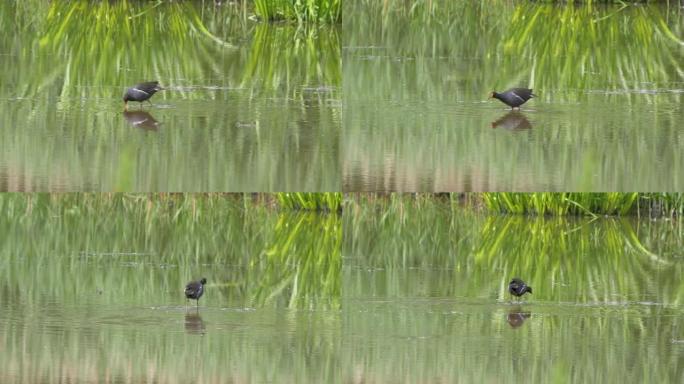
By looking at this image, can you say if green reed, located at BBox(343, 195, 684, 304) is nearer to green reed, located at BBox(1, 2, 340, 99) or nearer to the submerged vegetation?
the submerged vegetation

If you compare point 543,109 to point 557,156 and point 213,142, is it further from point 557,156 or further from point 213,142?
point 213,142

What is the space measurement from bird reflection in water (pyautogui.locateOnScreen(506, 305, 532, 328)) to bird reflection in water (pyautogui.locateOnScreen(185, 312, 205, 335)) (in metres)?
1.53

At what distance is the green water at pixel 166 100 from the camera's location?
8539 millimetres

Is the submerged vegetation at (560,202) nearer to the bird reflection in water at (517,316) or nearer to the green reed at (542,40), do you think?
the green reed at (542,40)

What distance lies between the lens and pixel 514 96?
30.9 ft

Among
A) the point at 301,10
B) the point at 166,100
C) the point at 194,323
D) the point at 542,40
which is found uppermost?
the point at 301,10

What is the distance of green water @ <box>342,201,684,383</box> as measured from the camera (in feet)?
24.6

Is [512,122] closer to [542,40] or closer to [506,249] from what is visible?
[506,249]

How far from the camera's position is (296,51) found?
1078 centimetres

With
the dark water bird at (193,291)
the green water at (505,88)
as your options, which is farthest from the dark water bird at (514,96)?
the dark water bird at (193,291)

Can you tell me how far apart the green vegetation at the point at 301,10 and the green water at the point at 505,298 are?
1.47m

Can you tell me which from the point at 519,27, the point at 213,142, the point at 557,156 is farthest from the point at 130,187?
the point at 519,27

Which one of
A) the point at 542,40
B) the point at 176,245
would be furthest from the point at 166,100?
the point at 542,40

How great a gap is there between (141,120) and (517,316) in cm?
237
